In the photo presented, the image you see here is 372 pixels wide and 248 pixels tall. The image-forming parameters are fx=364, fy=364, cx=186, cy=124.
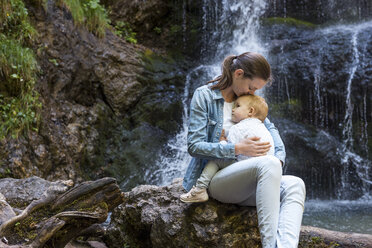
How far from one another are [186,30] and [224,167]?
25.5ft

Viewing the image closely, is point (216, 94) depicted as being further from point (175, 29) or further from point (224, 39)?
point (175, 29)

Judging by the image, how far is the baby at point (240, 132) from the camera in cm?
247

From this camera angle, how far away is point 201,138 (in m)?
2.47

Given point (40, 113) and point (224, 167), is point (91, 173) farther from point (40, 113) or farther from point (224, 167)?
point (224, 167)

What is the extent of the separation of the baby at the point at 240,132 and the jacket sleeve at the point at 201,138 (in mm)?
116

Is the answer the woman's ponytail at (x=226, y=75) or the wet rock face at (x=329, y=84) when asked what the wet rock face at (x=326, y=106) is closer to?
the wet rock face at (x=329, y=84)

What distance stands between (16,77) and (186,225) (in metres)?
3.74

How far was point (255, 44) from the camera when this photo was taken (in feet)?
29.1

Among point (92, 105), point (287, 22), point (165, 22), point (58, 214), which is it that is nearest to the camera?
point (58, 214)

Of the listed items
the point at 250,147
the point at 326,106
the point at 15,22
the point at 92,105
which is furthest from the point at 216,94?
the point at 326,106

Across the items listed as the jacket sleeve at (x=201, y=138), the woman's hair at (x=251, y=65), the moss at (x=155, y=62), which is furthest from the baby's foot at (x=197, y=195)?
the moss at (x=155, y=62)

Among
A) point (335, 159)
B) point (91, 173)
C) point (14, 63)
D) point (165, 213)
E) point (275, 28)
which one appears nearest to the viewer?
point (165, 213)

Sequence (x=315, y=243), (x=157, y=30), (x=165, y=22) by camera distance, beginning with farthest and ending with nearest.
A: (x=165, y=22), (x=157, y=30), (x=315, y=243)

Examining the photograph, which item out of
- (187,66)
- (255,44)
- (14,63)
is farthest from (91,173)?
(255,44)
